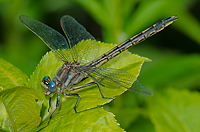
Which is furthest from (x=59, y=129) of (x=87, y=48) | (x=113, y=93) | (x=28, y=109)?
(x=87, y=48)

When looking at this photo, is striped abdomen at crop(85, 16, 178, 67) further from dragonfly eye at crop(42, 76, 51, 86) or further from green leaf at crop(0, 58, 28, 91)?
green leaf at crop(0, 58, 28, 91)

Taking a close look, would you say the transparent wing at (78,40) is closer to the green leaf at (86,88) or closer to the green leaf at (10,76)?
the green leaf at (86,88)

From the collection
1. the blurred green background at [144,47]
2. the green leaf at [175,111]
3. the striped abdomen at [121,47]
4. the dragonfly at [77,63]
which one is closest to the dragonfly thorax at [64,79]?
the dragonfly at [77,63]

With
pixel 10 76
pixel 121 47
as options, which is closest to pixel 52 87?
pixel 10 76

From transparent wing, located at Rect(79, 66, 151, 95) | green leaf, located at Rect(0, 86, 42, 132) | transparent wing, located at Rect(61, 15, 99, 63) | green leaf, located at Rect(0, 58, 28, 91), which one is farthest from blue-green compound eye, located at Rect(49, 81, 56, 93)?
transparent wing, located at Rect(61, 15, 99, 63)

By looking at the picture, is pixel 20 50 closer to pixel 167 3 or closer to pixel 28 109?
pixel 167 3

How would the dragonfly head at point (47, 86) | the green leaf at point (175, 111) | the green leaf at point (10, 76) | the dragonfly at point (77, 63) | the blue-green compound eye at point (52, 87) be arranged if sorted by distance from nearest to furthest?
1. the green leaf at point (10, 76)
2. the dragonfly head at point (47, 86)
3. the blue-green compound eye at point (52, 87)
4. the dragonfly at point (77, 63)
5. the green leaf at point (175, 111)

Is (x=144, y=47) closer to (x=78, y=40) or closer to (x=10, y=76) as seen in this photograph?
(x=78, y=40)

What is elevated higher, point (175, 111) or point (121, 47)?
point (121, 47)
